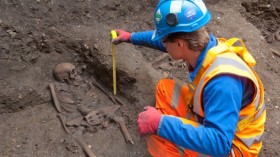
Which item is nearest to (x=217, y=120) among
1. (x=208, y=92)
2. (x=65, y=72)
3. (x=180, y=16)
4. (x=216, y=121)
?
(x=216, y=121)

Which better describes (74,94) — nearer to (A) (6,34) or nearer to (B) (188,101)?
(A) (6,34)

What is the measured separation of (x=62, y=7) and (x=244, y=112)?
→ 2.98 meters

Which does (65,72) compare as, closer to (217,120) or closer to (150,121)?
(150,121)

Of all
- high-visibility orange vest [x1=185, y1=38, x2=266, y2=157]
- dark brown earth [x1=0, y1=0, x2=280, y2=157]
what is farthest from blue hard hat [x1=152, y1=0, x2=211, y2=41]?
dark brown earth [x1=0, y1=0, x2=280, y2=157]

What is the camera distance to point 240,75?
246cm

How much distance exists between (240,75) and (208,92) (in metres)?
0.25

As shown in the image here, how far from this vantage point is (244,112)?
2.73 meters

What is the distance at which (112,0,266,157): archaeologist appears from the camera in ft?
7.99

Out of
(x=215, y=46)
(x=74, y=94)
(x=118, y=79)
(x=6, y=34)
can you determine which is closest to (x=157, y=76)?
(x=118, y=79)

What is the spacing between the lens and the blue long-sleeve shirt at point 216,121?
2410mm

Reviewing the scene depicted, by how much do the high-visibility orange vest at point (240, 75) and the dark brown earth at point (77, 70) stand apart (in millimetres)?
785

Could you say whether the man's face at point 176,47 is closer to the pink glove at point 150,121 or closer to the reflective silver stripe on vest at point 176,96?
the pink glove at point 150,121

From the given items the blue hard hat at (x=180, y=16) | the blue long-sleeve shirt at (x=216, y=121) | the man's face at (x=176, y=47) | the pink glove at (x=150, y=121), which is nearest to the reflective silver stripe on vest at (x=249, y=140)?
the blue long-sleeve shirt at (x=216, y=121)

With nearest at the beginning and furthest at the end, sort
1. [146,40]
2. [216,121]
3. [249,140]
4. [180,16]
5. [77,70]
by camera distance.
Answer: [216,121] → [180,16] → [249,140] → [146,40] → [77,70]
